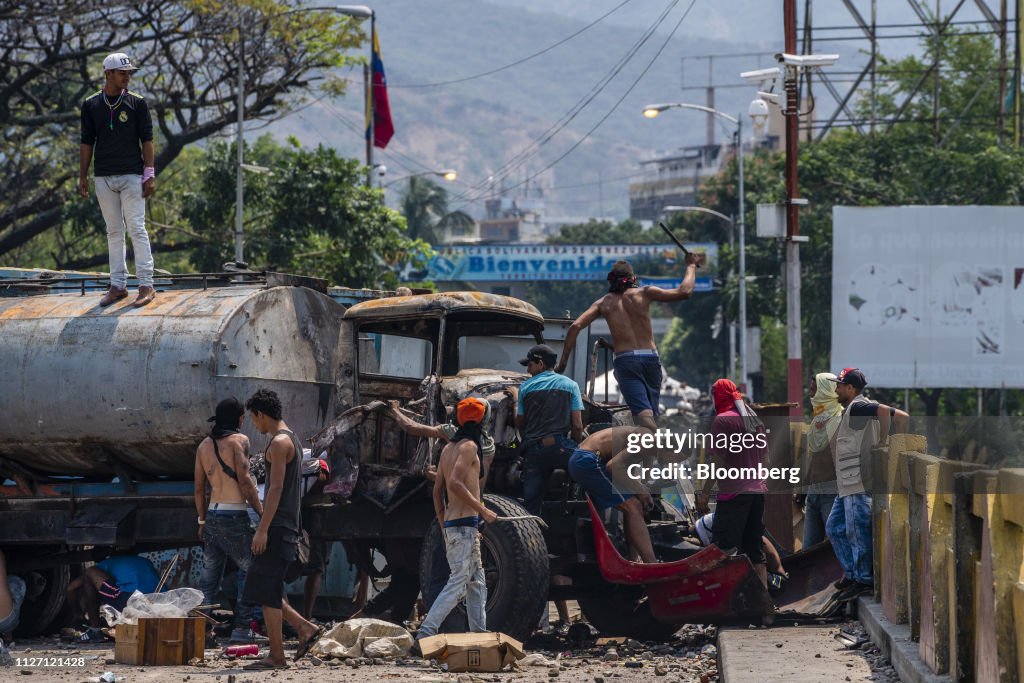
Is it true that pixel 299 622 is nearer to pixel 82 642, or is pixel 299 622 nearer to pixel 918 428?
pixel 82 642

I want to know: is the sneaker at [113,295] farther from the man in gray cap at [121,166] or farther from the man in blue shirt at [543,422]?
the man in blue shirt at [543,422]

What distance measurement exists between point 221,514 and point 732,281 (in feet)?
132

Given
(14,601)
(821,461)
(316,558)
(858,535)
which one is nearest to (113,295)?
(14,601)

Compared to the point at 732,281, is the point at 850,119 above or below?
above

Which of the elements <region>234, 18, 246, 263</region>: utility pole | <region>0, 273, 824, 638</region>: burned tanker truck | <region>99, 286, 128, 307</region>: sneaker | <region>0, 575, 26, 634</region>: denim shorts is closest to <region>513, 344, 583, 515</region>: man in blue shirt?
<region>0, 273, 824, 638</region>: burned tanker truck

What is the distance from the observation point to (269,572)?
9.46m

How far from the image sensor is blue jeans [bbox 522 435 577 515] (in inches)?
427

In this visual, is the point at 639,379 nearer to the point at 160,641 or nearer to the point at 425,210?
the point at 160,641

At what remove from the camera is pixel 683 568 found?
10.4 meters

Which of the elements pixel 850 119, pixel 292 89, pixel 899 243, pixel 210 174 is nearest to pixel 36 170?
pixel 210 174

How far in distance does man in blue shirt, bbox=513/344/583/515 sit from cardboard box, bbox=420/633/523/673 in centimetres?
179

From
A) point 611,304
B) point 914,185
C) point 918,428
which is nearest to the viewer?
point 611,304

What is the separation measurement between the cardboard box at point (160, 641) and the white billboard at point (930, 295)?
22.5 m

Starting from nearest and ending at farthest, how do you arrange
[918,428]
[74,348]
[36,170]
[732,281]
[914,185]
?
[74,348] < [918,428] < [36,170] < [914,185] < [732,281]
